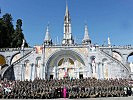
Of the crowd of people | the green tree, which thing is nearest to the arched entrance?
the crowd of people

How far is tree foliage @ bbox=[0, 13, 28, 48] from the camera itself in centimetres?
4438

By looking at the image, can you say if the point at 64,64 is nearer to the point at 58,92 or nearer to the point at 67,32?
the point at 58,92

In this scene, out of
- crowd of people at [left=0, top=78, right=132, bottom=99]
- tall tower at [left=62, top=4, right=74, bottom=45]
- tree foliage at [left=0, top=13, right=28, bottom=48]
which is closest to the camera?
crowd of people at [left=0, top=78, right=132, bottom=99]

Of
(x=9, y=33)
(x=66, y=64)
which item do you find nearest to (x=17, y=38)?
(x=9, y=33)

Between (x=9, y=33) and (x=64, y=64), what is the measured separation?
20.8 m

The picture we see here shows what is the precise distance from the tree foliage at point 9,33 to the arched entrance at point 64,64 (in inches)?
668

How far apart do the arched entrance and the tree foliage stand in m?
17.0

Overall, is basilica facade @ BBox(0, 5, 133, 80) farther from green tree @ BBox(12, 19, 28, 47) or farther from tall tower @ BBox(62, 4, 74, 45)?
tall tower @ BBox(62, 4, 74, 45)

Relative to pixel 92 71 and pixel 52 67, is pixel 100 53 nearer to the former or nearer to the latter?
pixel 92 71

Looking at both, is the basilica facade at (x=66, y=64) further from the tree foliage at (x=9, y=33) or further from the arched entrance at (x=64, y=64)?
the tree foliage at (x=9, y=33)

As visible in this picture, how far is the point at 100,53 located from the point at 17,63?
16.1 meters

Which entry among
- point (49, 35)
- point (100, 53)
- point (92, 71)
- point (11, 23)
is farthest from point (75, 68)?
point (11, 23)

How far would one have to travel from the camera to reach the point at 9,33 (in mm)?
47406

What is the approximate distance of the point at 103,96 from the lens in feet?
56.3
